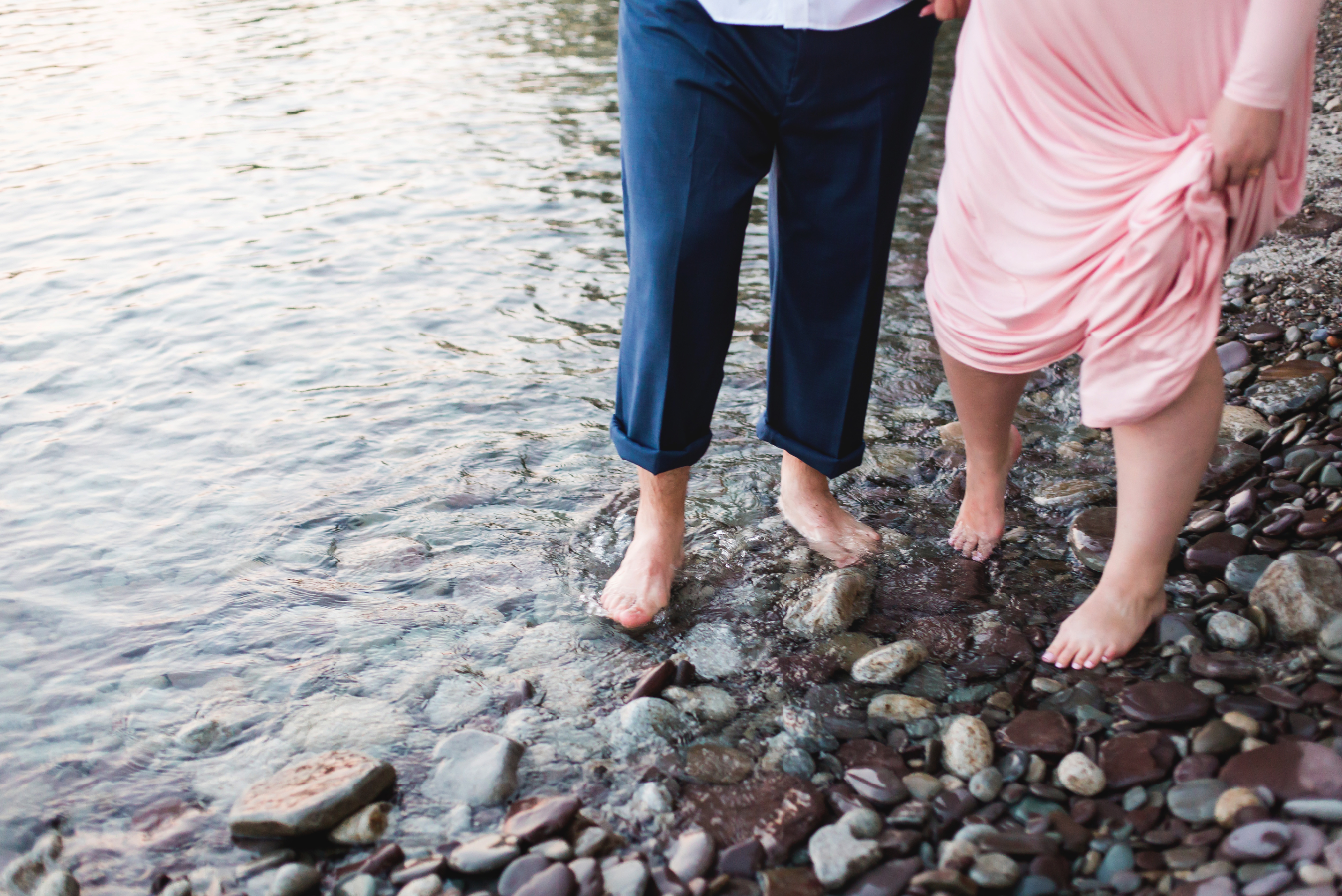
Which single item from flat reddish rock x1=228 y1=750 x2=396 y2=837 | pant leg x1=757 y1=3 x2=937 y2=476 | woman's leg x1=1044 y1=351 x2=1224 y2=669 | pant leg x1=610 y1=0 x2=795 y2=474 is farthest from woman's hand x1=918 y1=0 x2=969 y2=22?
flat reddish rock x1=228 y1=750 x2=396 y2=837

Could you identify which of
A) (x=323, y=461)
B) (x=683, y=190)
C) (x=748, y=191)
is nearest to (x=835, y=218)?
(x=748, y=191)

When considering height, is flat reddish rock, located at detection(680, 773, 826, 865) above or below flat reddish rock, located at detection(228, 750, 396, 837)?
above

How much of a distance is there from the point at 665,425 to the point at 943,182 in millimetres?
794

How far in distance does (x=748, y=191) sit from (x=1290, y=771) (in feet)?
4.77

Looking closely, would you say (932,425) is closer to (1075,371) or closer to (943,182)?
(1075,371)

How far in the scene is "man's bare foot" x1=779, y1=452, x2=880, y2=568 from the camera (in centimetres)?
261

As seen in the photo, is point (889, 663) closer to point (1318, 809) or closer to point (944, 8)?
point (1318, 809)

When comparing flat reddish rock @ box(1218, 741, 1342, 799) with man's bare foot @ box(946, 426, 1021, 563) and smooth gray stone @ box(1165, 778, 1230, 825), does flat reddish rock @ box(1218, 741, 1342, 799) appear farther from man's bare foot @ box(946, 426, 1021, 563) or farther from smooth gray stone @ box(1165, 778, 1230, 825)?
man's bare foot @ box(946, 426, 1021, 563)

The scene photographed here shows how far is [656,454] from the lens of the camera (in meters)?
2.25

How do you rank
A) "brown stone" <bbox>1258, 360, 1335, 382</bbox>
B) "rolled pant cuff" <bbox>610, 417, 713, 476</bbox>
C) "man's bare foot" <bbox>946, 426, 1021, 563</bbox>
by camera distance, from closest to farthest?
"rolled pant cuff" <bbox>610, 417, 713, 476</bbox>, "man's bare foot" <bbox>946, 426, 1021, 563</bbox>, "brown stone" <bbox>1258, 360, 1335, 382</bbox>

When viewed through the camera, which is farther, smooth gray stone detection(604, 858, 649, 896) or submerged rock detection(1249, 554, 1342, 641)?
submerged rock detection(1249, 554, 1342, 641)

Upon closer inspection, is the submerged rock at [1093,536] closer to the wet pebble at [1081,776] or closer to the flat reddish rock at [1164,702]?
the flat reddish rock at [1164,702]

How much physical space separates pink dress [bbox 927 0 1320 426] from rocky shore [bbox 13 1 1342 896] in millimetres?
578

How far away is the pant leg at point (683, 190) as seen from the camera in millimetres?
1958
